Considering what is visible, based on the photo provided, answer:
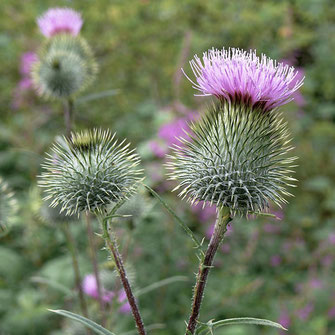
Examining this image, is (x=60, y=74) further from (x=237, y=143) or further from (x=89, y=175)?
(x=237, y=143)

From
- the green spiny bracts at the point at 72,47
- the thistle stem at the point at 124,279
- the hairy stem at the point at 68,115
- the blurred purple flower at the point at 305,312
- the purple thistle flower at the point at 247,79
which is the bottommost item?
the blurred purple flower at the point at 305,312

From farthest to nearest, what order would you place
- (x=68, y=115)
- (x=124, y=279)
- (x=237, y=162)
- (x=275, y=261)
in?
(x=275, y=261), (x=68, y=115), (x=237, y=162), (x=124, y=279)

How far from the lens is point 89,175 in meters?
2.59

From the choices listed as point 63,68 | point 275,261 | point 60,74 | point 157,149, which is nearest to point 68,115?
point 60,74

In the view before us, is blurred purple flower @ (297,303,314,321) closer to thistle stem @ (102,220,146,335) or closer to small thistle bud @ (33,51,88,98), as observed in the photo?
thistle stem @ (102,220,146,335)

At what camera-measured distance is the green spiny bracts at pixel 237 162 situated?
2.37 meters

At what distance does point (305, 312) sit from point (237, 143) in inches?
144

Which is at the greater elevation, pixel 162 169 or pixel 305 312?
pixel 162 169

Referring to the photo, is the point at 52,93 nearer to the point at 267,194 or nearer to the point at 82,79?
the point at 82,79

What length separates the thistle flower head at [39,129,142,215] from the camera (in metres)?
2.52

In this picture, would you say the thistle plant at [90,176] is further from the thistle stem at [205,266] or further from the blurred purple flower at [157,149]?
the blurred purple flower at [157,149]

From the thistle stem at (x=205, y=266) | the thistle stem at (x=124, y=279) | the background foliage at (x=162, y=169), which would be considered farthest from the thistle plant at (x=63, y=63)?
the thistle stem at (x=205, y=266)

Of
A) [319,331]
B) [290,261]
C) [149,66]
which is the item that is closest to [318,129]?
[290,261]

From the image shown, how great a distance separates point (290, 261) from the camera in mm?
6492
